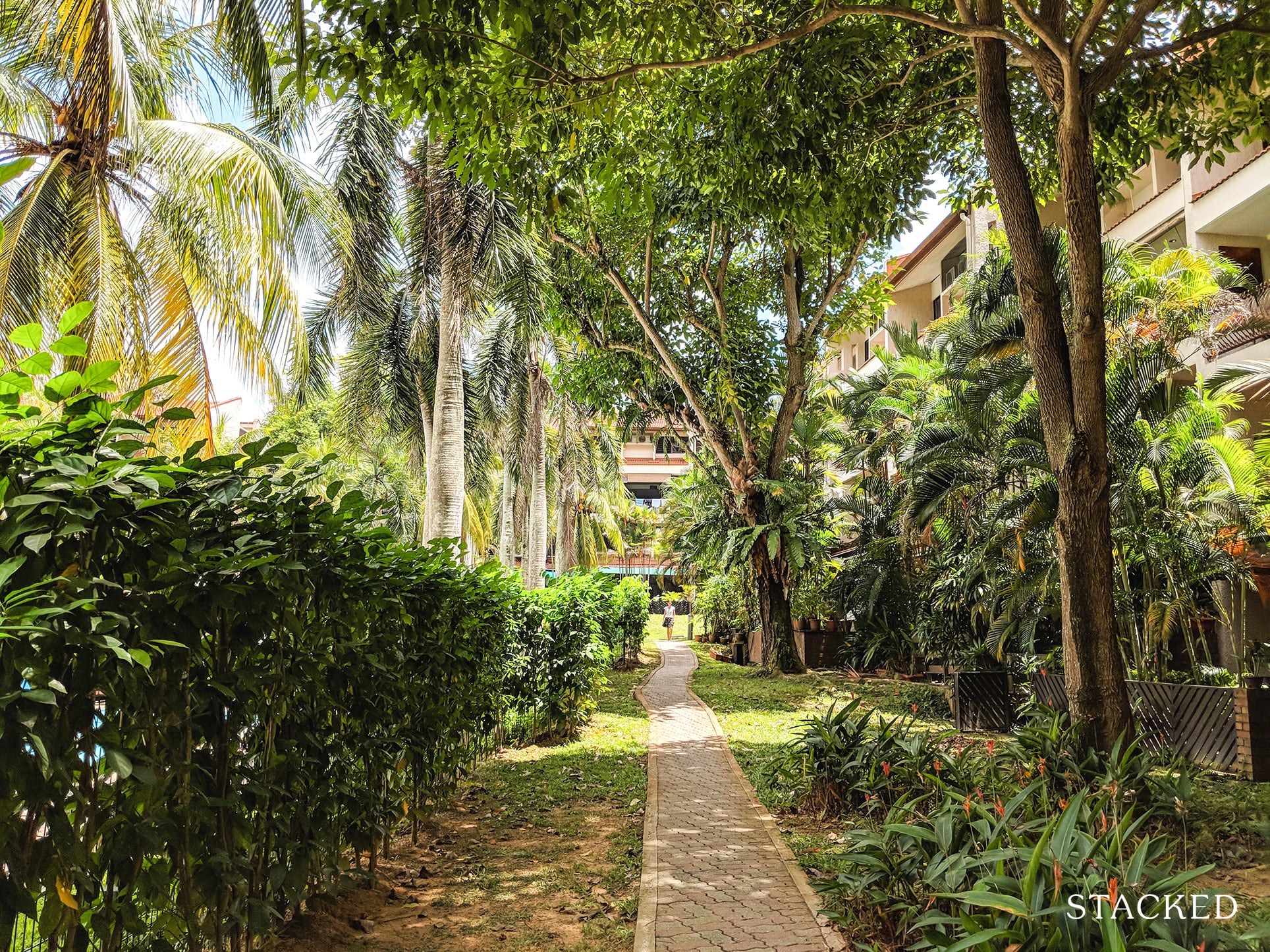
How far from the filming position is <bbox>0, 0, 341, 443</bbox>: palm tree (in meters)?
9.31

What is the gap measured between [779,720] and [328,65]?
35.0ft

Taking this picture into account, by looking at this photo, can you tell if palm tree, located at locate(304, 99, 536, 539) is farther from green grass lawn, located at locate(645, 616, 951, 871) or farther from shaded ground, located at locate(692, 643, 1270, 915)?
shaded ground, located at locate(692, 643, 1270, 915)

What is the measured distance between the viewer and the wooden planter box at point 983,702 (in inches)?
446

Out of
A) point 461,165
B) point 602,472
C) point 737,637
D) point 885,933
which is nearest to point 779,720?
point 885,933

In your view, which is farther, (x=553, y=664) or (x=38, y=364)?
(x=553, y=664)

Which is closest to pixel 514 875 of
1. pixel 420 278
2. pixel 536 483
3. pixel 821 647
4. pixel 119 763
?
pixel 119 763

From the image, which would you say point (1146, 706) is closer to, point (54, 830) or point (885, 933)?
point (885, 933)

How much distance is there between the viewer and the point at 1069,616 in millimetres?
6148

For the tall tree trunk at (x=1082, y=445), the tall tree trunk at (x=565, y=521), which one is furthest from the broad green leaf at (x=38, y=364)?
the tall tree trunk at (x=565, y=521)

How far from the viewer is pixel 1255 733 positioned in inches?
304

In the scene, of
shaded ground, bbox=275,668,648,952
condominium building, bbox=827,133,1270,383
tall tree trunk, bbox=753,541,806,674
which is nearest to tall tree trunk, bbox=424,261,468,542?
shaded ground, bbox=275,668,648,952

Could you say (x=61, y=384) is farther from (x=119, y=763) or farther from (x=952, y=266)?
(x=952, y=266)

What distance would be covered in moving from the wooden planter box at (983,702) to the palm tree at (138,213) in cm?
1006

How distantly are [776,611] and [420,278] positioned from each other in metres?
10.6
